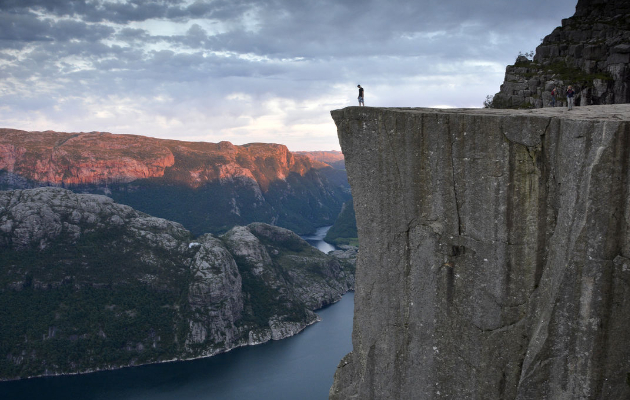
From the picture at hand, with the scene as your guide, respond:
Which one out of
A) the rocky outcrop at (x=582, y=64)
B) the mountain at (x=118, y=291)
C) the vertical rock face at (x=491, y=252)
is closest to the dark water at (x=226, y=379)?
the mountain at (x=118, y=291)

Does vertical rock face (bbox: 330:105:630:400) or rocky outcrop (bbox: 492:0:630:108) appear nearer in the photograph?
vertical rock face (bbox: 330:105:630:400)

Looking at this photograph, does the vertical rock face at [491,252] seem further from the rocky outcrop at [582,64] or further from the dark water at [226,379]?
the dark water at [226,379]

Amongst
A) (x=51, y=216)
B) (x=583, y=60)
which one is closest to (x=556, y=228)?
(x=583, y=60)

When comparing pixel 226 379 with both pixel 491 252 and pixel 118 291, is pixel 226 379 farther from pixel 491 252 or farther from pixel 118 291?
pixel 491 252

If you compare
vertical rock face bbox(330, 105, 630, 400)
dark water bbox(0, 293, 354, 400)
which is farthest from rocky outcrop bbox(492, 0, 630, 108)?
dark water bbox(0, 293, 354, 400)

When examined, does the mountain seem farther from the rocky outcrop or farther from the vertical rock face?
the vertical rock face

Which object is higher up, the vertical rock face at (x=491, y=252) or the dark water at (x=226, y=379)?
the vertical rock face at (x=491, y=252)
